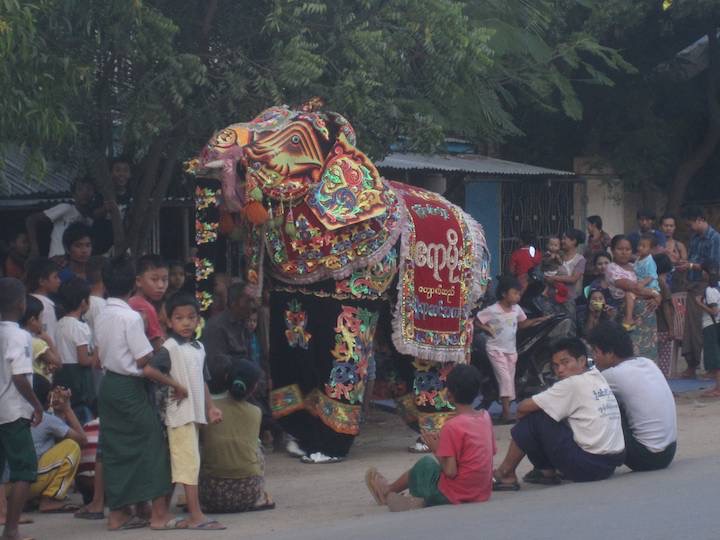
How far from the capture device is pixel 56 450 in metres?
7.32

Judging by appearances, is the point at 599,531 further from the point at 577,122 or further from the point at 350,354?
the point at 577,122

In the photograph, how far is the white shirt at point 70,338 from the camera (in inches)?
303

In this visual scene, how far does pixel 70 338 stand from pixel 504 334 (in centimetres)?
412

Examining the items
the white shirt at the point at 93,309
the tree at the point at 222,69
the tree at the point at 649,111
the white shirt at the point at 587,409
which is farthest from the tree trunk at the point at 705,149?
the white shirt at the point at 93,309

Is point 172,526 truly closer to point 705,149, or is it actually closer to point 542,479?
point 542,479

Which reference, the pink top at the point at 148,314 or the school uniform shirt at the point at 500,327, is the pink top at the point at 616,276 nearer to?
the school uniform shirt at the point at 500,327

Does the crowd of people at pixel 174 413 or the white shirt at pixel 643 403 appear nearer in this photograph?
the crowd of people at pixel 174 413

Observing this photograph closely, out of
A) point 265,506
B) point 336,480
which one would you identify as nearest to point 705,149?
point 336,480

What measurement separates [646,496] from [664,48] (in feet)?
42.8

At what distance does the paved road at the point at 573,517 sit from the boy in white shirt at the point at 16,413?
1144mm

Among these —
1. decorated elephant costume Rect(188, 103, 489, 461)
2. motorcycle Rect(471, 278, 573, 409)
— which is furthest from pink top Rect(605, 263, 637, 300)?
decorated elephant costume Rect(188, 103, 489, 461)

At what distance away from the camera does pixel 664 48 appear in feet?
61.7

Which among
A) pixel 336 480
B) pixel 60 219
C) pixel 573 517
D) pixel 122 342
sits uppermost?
pixel 60 219

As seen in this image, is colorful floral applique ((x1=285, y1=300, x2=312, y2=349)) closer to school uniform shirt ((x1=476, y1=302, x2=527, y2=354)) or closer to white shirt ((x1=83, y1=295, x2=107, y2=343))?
white shirt ((x1=83, y1=295, x2=107, y2=343))
